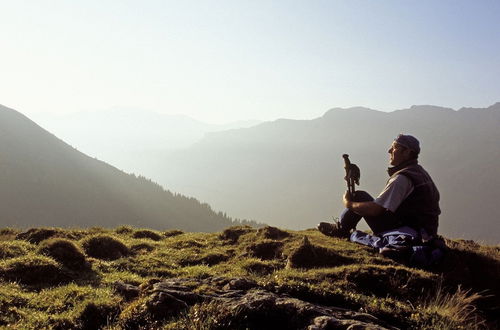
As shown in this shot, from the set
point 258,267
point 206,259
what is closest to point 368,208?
point 258,267

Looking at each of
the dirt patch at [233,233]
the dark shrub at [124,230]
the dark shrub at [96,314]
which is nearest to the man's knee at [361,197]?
the dirt patch at [233,233]

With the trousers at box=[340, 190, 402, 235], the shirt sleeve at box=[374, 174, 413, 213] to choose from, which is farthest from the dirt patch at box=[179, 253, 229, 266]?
the shirt sleeve at box=[374, 174, 413, 213]

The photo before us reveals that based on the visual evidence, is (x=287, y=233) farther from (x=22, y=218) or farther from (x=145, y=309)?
(x=22, y=218)

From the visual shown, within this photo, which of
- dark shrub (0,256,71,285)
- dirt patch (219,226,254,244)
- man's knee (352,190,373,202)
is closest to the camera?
dark shrub (0,256,71,285)

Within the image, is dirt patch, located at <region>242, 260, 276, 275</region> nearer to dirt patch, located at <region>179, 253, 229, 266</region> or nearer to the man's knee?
dirt patch, located at <region>179, 253, 229, 266</region>

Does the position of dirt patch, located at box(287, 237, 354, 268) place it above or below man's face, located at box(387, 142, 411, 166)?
below

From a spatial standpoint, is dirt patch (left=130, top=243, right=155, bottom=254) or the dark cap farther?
dirt patch (left=130, top=243, right=155, bottom=254)

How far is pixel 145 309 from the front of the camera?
20.7 feet

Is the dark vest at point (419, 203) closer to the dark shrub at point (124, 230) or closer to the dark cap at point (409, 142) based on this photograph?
the dark cap at point (409, 142)

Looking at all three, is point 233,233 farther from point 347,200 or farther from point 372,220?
point 372,220

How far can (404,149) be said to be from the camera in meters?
11.2

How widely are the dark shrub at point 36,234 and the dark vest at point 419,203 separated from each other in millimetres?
11693

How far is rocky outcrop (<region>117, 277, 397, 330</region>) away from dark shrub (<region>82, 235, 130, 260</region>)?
683 cm

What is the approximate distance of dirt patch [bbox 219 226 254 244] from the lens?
1640 cm
